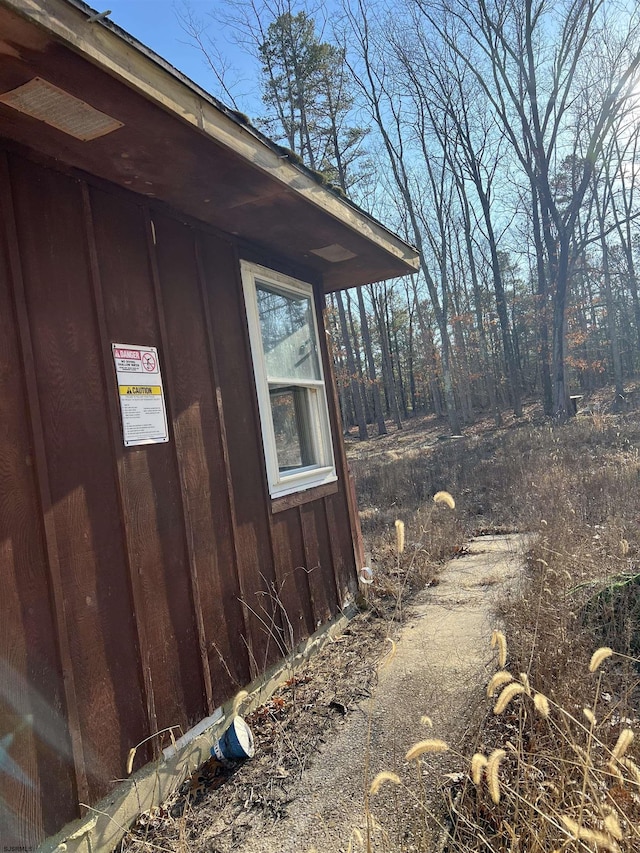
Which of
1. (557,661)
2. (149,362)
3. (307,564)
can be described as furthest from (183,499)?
(557,661)

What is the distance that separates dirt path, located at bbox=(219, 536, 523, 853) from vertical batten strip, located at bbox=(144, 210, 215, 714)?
2.35 feet

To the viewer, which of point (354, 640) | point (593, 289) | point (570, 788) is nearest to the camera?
point (570, 788)

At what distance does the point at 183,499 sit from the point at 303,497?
1.21 metres

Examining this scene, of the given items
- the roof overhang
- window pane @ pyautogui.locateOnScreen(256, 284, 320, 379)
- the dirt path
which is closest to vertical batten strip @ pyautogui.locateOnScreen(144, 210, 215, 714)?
the roof overhang

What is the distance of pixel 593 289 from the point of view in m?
32.2

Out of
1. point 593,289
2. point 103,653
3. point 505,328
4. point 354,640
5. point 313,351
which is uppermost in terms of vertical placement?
point 593,289

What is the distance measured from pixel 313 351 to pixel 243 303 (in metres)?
1.02

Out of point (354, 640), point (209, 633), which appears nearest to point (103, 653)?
point (209, 633)

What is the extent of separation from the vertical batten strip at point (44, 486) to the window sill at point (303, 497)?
160 centimetres

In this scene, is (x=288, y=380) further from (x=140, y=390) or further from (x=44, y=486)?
(x=44, y=486)

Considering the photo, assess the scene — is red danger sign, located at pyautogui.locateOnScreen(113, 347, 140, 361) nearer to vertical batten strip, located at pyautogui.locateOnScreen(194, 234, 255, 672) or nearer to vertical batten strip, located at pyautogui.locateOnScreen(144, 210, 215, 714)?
vertical batten strip, located at pyautogui.locateOnScreen(144, 210, 215, 714)

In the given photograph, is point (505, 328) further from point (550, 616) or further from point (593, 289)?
point (550, 616)

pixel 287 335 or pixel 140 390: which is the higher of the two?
pixel 287 335

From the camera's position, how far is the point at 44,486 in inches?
87.4
